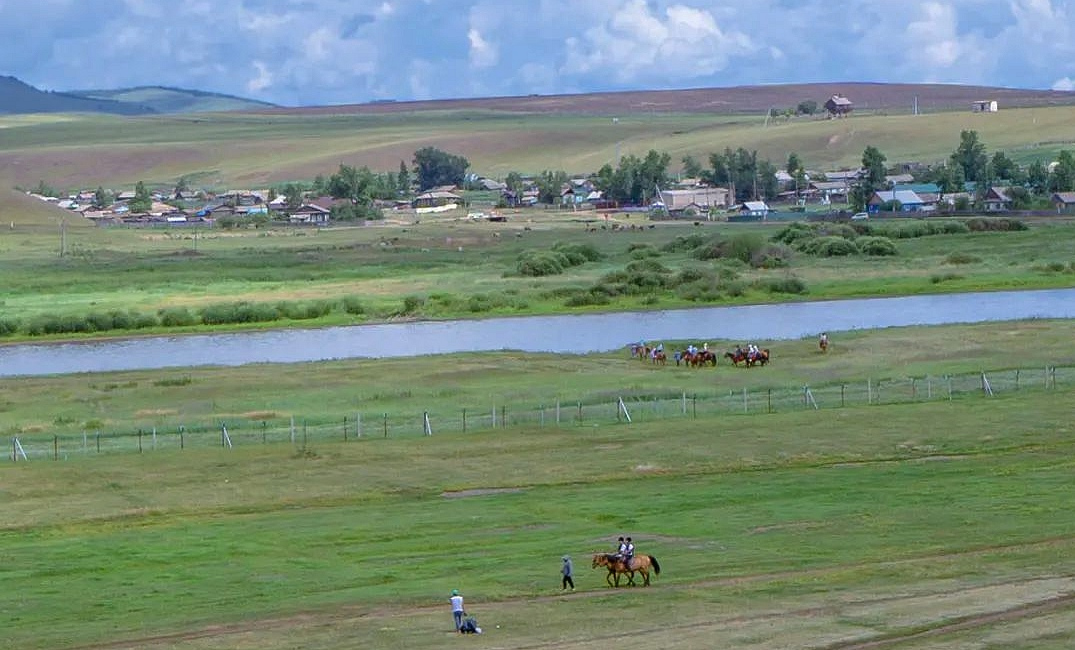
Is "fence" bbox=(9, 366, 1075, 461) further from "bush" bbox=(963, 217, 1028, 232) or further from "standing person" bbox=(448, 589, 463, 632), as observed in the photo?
"bush" bbox=(963, 217, 1028, 232)

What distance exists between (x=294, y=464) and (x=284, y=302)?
2074 inches

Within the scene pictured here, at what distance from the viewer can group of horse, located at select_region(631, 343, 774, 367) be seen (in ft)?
223

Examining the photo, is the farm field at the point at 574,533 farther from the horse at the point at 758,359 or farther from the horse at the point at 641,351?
the horse at the point at 641,351

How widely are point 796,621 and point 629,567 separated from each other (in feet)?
14.2

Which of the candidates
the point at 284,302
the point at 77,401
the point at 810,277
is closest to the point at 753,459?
the point at 77,401

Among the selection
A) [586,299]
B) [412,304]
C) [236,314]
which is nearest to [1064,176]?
[586,299]

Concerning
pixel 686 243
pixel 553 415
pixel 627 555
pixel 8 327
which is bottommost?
pixel 627 555

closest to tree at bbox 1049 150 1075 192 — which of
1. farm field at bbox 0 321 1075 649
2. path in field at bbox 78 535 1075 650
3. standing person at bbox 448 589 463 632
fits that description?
farm field at bbox 0 321 1075 649

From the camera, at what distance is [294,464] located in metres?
49.5

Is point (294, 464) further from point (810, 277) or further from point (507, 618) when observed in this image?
point (810, 277)

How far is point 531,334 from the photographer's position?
8762 cm

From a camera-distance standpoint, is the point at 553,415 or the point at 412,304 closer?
the point at 553,415

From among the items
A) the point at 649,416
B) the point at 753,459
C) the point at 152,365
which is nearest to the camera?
the point at 753,459

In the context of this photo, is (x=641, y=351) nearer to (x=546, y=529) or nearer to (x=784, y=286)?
(x=546, y=529)
